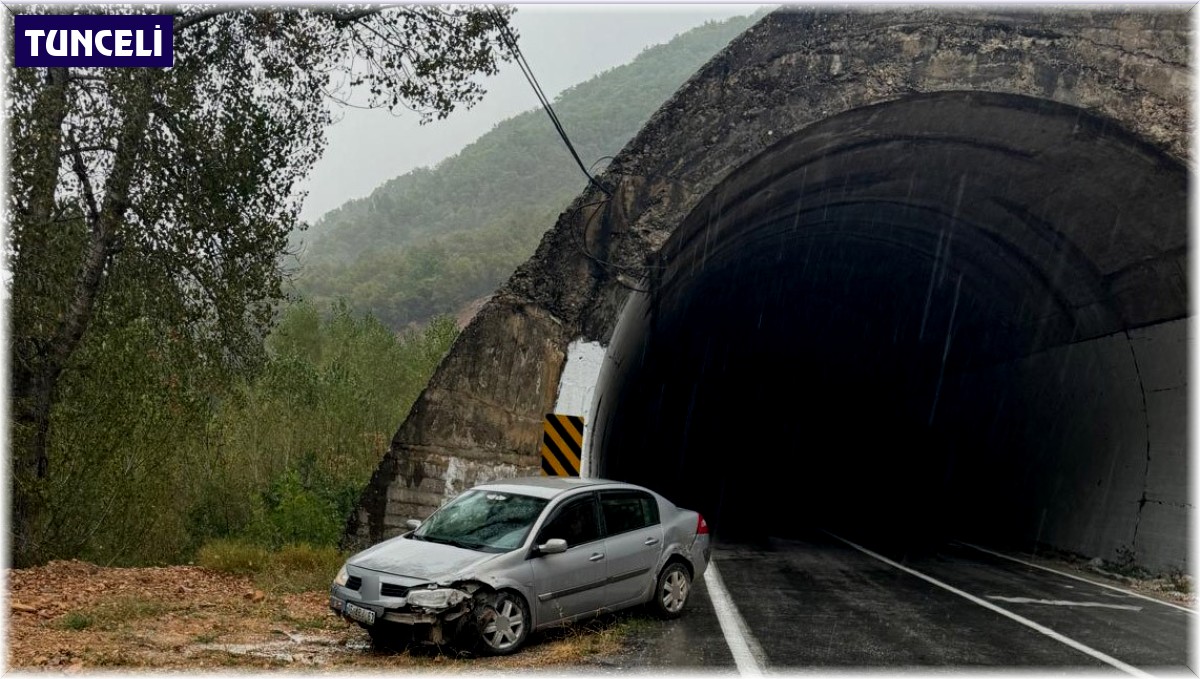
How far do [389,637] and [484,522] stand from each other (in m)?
1.34

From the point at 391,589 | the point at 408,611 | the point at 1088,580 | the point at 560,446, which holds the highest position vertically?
the point at 560,446

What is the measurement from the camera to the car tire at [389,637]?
8.16 metres

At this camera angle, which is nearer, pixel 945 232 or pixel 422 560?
pixel 422 560

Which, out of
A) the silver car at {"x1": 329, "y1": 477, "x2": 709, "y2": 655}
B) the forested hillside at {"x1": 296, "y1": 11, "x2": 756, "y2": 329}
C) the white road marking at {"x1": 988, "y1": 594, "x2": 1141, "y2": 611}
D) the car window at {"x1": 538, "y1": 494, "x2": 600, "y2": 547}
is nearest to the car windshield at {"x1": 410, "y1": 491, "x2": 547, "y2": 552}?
the silver car at {"x1": 329, "y1": 477, "x2": 709, "y2": 655}

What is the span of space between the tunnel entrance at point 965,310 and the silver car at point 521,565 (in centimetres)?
395

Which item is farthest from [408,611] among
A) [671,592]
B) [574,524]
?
[671,592]

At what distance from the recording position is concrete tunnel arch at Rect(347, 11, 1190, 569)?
1289 cm

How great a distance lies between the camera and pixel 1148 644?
29.5 feet

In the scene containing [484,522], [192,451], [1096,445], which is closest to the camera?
[484,522]

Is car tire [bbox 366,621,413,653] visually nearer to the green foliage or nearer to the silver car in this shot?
the silver car

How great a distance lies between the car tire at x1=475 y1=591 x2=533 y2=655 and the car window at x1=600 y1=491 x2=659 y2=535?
1.42 metres

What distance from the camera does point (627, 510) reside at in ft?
32.5

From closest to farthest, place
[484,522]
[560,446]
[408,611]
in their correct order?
[408,611], [484,522], [560,446]

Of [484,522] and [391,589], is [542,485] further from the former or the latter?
[391,589]
